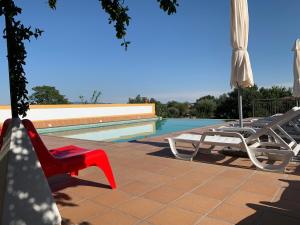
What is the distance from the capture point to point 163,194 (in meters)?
3.16

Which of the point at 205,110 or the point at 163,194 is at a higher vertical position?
the point at 205,110

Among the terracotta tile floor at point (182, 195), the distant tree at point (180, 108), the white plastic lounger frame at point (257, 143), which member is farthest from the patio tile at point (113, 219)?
the distant tree at point (180, 108)

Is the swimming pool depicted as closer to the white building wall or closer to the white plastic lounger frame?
the white building wall

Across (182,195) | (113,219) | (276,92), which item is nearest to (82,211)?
(113,219)

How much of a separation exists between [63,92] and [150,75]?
1189 centimetres

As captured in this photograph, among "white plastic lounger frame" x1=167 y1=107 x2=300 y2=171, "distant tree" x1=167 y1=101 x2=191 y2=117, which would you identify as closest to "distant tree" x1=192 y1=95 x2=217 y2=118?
"distant tree" x1=167 y1=101 x2=191 y2=117

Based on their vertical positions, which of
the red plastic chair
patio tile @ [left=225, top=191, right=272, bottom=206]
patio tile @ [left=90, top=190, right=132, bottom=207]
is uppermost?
the red plastic chair

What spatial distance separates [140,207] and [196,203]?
0.62 meters

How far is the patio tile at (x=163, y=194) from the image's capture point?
3.00m

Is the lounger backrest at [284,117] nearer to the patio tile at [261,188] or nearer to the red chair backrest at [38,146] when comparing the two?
the patio tile at [261,188]

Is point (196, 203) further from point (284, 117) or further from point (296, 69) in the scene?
point (296, 69)

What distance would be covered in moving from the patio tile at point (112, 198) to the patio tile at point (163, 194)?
0.84ft

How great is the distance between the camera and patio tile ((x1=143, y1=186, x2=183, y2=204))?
9.85 feet

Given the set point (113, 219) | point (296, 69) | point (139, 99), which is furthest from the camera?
point (139, 99)
